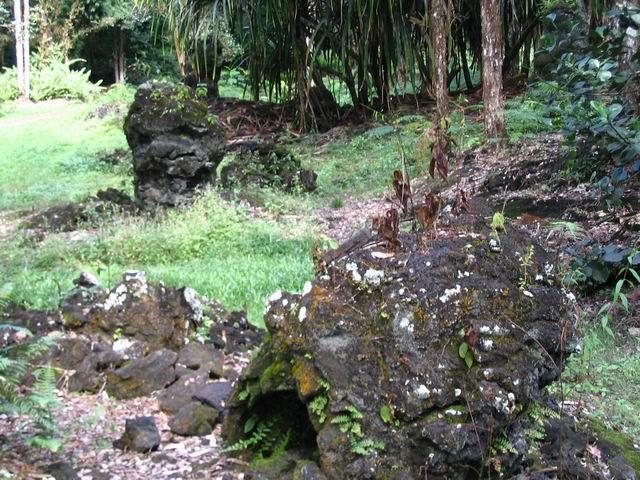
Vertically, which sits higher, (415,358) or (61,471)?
(415,358)

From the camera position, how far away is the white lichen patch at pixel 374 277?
279 centimetres

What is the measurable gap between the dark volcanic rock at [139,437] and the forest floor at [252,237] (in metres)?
0.04

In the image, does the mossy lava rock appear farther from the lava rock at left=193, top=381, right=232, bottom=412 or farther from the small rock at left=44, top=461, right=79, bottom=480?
the small rock at left=44, top=461, right=79, bottom=480

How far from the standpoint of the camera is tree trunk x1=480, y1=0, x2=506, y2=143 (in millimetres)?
9719

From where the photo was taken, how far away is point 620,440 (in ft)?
A: 10.9

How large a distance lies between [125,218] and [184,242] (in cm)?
154

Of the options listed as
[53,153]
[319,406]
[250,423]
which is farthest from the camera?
[53,153]

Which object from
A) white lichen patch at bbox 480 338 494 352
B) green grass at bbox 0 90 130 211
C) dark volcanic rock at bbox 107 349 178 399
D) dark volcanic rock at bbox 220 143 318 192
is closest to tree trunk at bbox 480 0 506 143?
dark volcanic rock at bbox 220 143 318 192

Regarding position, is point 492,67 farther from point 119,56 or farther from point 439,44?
point 119,56

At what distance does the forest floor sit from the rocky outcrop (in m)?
0.55

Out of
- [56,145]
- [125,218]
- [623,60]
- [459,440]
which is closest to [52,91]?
[56,145]

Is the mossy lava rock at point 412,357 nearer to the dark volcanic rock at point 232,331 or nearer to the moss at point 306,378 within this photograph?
the moss at point 306,378

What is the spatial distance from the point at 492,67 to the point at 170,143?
4.46m

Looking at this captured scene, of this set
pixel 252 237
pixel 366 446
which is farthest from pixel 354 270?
pixel 252 237
